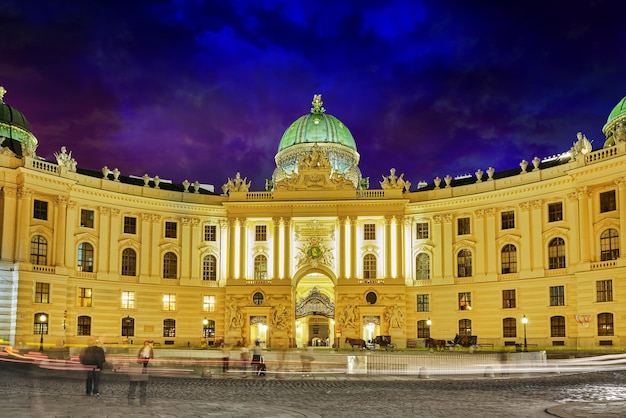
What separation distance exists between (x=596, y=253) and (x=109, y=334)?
4467cm

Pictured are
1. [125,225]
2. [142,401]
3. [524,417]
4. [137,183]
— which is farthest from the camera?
[137,183]

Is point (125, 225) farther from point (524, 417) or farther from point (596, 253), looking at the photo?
point (524, 417)

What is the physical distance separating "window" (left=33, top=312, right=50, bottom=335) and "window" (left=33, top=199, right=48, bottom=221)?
8.70 meters

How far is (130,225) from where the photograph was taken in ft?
246

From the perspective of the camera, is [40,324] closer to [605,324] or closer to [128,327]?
[128,327]

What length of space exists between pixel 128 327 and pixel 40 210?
47.5 ft

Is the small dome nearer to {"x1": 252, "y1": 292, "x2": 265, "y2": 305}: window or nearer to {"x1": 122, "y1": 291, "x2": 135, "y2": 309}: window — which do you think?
{"x1": 122, "y1": 291, "x2": 135, "y2": 309}: window

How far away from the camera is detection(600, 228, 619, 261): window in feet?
201

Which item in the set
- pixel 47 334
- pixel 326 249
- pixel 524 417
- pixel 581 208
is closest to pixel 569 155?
pixel 581 208

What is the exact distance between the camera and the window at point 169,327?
75188 millimetres

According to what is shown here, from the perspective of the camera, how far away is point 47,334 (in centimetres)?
6412

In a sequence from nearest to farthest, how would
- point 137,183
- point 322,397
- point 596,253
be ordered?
point 322,397 → point 596,253 → point 137,183

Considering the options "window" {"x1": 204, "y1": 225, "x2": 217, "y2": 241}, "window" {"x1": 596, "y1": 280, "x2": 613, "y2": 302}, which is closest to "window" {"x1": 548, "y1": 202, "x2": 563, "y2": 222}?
"window" {"x1": 596, "y1": 280, "x2": 613, "y2": 302}

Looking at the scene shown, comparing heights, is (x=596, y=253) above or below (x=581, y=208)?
below
